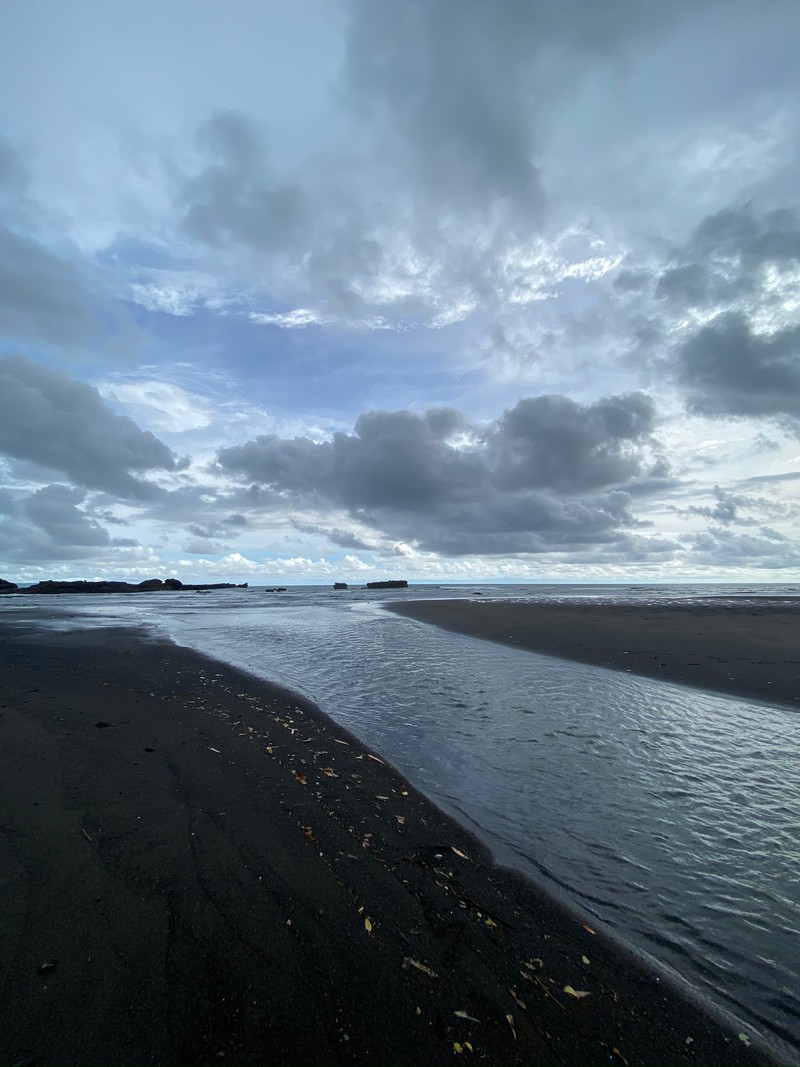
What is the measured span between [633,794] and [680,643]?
16606 mm

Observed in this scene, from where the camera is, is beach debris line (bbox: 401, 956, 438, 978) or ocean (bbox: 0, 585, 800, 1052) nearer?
beach debris line (bbox: 401, 956, 438, 978)

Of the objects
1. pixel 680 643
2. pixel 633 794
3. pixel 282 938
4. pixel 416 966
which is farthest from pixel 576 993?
pixel 680 643

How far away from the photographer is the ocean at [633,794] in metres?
4.41

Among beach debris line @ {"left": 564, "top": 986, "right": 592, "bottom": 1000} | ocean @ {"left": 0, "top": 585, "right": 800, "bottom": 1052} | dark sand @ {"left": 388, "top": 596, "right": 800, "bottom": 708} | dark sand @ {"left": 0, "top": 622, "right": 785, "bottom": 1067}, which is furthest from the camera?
dark sand @ {"left": 388, "top": 596, "right": 800, "bottom": 708}

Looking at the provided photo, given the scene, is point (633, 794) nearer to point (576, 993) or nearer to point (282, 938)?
point (576, 993)

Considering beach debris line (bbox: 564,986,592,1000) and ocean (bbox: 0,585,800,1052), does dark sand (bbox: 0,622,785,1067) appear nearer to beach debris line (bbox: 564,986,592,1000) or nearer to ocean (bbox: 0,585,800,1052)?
beach debris line (bbox: 564,986,592,1000)

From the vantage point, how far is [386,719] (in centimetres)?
1093

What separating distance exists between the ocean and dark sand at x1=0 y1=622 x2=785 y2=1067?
64cm

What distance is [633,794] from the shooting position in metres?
7.23

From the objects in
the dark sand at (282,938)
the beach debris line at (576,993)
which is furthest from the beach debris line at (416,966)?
the beach debris line at (576,993)

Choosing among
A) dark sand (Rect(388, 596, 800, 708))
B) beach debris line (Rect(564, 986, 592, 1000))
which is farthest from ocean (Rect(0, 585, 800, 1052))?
dark sand (Rect(388, 596, 800, 708))

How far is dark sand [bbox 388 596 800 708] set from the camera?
14.7 m

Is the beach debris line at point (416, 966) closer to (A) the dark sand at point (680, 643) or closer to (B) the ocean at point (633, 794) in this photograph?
(B) the ocean at point (633, 794)

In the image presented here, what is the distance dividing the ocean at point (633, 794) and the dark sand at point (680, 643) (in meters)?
1.81
